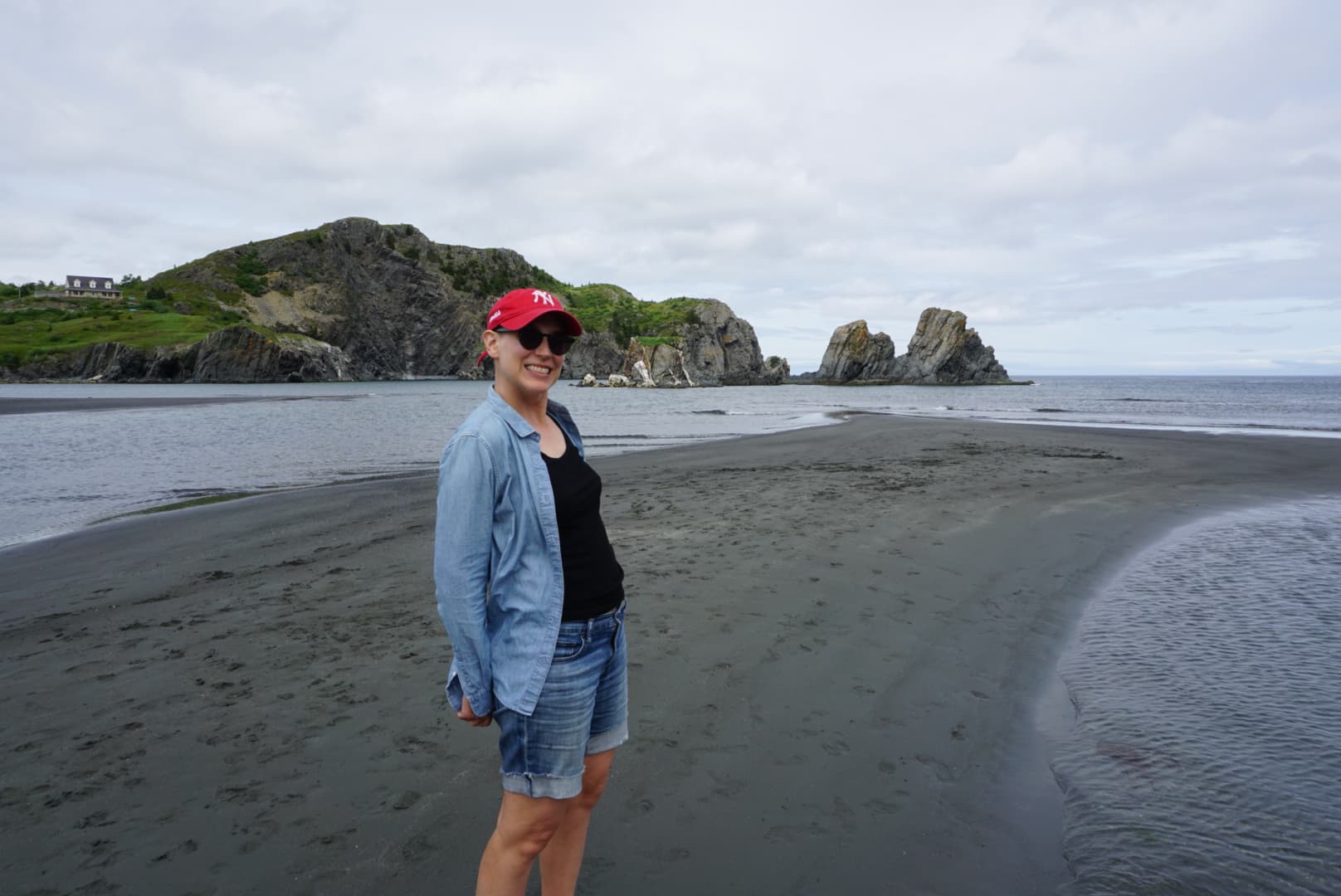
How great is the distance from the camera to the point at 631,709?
17.5 feet

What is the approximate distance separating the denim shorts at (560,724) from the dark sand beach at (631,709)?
4.28ft

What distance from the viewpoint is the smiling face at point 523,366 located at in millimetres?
2670

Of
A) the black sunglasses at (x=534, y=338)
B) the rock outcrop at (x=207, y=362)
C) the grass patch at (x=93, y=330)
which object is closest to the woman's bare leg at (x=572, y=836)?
the black sunglasses at (x=534, y=338)

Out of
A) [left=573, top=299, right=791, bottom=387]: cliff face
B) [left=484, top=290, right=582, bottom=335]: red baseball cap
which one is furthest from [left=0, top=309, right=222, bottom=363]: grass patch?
[left=484, top=290, right=582, bottom=335]: red baseball cap

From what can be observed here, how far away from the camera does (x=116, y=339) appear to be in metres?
105

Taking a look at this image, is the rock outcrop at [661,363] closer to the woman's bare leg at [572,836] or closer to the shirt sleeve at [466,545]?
the woman's bare leg at [572,836]

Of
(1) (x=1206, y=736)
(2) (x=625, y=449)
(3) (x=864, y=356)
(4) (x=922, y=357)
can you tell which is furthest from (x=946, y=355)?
(1) (x=1206, y=736)

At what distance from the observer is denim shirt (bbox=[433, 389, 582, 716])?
2.43m

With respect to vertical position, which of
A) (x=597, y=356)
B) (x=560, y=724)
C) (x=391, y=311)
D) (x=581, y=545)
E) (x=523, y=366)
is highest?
(x=391, y=311)

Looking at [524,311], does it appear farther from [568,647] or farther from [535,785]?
[535,785]

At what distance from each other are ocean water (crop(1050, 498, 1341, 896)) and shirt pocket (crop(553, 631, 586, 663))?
2874mm

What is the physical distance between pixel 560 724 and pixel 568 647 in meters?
0.28

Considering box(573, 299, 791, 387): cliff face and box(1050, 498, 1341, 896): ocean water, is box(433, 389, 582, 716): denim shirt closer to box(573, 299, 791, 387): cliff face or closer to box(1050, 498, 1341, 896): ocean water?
box(1050, 498, 1341, 896): ocean water

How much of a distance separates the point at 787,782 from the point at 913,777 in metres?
0.83
